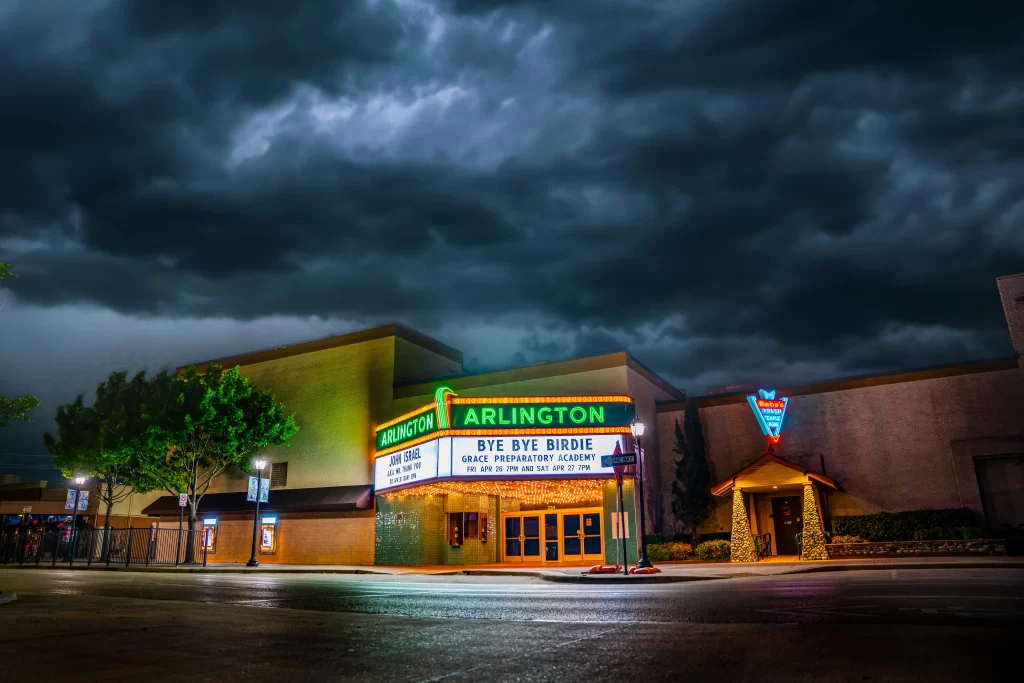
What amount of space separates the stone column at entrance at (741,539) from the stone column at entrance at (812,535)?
72.2 inches

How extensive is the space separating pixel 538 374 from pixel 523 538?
25.4 ft

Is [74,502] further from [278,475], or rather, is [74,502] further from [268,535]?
[268,535]

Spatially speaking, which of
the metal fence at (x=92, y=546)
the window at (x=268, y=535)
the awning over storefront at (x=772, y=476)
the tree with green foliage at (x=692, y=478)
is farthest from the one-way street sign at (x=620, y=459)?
the metal fence at (x=92, y=546)

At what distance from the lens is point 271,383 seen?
134 feet

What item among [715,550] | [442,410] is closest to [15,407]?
[442,410]

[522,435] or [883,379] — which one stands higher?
[883,379]

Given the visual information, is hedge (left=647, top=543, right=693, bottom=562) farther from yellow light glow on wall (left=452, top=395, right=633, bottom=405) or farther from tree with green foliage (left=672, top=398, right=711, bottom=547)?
yellow light glow on wall (left=452, top=395, right=633, bottom=405)

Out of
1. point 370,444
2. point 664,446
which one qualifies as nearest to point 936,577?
point 664,446

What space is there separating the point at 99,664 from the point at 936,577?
672 inches

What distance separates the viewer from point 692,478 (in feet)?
99.9

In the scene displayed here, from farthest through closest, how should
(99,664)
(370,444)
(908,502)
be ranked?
(370,444) → (908,502) → (99,664)

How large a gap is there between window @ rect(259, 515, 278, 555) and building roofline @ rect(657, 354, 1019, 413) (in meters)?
21.3

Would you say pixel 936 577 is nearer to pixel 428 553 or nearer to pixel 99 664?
pixel 99 664

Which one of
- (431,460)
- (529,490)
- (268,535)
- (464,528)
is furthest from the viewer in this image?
(268,535)
